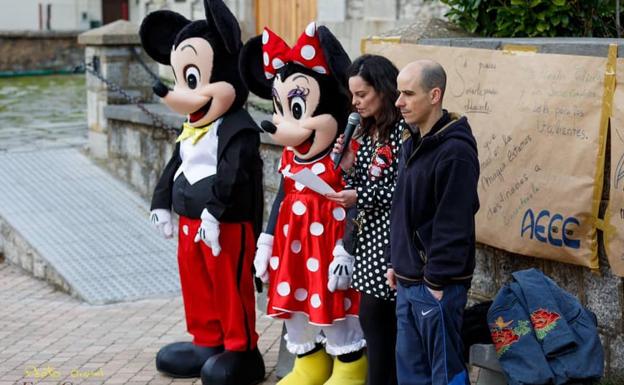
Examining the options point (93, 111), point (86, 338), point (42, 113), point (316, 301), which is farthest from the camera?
point (42, 113)

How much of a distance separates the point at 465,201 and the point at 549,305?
60 centimetres

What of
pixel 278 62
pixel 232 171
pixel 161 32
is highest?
pixel 161 32

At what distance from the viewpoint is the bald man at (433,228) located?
4516 millimetres

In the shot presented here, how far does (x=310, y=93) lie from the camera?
559cm

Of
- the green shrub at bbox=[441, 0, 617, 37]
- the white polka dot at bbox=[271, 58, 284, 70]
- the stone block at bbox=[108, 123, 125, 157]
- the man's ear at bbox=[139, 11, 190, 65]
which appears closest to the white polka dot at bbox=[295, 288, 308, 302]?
the white polka dot at bbox=[271, 58, 284, 70]

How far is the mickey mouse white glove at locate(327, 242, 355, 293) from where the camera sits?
17.6 ft

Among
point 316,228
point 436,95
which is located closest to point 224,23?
point 316,228

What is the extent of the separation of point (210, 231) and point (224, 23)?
3.64 ft

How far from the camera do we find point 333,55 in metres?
5.52

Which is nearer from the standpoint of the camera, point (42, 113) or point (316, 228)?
point (316, 228)

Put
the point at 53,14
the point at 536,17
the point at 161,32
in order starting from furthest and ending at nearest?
the point at 53,14, the point at 536,17, the point at 161,32

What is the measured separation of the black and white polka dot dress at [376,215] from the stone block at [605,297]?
3.46 ft

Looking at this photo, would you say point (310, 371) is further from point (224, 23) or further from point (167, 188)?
point (224, 23)

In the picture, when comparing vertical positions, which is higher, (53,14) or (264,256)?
(53,14)
